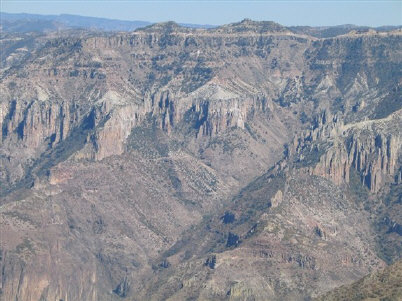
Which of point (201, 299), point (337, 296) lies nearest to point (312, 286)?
point (201, 299)

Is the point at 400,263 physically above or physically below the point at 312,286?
above

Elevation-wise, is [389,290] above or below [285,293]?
above

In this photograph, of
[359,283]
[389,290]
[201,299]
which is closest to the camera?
[389,290]

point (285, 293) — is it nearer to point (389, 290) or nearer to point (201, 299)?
point (201, 299)

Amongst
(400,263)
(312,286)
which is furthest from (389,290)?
(312,286)

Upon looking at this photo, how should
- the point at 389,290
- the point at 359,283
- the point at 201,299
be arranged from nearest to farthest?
1. the point at 389,290
2. the point at 359,283
3. the point at 201,299

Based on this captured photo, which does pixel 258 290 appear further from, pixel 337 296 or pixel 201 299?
pixel 337 296

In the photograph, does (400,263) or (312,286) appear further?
(312,286)

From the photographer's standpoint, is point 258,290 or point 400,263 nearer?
point 400,263

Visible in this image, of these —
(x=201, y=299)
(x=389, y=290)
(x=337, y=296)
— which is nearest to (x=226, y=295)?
(x=201, y=299)
